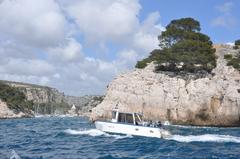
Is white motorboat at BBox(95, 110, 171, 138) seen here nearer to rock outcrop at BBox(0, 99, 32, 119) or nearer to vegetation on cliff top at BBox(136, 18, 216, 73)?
vegetation on cliff top at BBox(136, 18, 216, 73)

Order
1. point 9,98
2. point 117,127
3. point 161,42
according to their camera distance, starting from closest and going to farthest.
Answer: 1. point 117,127
2. point 161,42
3. point 9,98

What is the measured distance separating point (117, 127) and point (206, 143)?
1145cm

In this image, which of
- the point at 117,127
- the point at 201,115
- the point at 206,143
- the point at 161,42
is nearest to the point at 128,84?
the point at 201,115

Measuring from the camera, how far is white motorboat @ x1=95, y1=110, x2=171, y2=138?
50062 millimetres

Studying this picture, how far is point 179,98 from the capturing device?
7762cm

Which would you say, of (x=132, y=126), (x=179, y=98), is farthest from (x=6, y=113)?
(x=132, y=126)

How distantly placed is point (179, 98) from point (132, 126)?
2815 cm

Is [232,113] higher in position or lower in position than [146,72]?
lower

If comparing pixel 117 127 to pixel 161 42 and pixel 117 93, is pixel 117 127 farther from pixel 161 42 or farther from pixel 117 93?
pixel 161 42

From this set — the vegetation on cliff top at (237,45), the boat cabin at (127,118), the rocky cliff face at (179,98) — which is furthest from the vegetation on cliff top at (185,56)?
the boat cabin at (127,118)

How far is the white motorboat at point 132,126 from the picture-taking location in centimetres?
5006

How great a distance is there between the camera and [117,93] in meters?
81.6

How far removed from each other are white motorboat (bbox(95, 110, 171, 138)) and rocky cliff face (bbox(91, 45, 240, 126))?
2425 centimetres

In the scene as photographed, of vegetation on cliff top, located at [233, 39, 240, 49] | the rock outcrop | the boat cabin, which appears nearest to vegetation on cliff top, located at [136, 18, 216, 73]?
vegetation on cliff top, located at [233, 39, 240, 49]
